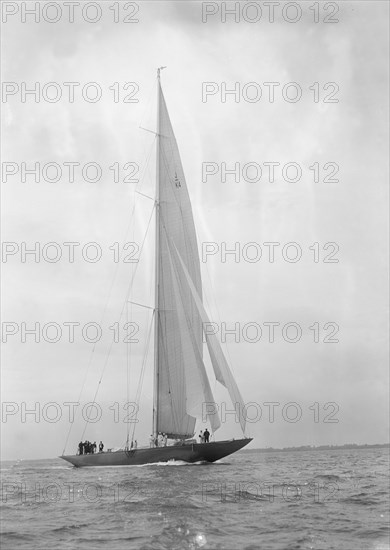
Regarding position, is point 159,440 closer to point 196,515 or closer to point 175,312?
point 175,312

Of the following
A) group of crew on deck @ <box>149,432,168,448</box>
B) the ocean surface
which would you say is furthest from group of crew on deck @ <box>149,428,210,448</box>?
the ocean surface

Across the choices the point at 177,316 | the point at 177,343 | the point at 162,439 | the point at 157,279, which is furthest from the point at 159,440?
the point at 157,279

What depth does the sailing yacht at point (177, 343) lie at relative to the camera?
4731 cm

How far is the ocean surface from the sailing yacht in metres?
13.2

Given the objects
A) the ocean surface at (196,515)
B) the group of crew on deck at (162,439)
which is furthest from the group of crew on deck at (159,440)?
the ocean surface at (196,515)

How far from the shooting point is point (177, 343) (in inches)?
1996

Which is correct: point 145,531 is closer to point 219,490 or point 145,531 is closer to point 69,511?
point 69,511

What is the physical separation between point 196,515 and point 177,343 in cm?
2944

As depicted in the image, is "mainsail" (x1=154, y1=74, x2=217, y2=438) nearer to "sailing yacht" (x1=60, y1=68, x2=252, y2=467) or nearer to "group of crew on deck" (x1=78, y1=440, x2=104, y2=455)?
"sailing yacht" (x1=60, y1=68, x2=252, y2=467)

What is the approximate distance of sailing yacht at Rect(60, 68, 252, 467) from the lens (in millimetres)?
47312

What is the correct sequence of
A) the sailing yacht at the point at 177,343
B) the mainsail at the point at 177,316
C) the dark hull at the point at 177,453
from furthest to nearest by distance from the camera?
1. the mainsail at the point at 177,316
2. the sailing yacht at the point at 177,343
3. the dark hull at the point at 177,453

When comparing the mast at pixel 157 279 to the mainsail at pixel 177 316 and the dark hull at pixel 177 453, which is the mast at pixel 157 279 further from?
the dark hull at pixel 177 453

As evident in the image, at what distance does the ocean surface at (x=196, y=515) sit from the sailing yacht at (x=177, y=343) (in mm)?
13187

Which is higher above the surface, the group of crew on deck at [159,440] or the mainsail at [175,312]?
the mainsail at [175,312]
